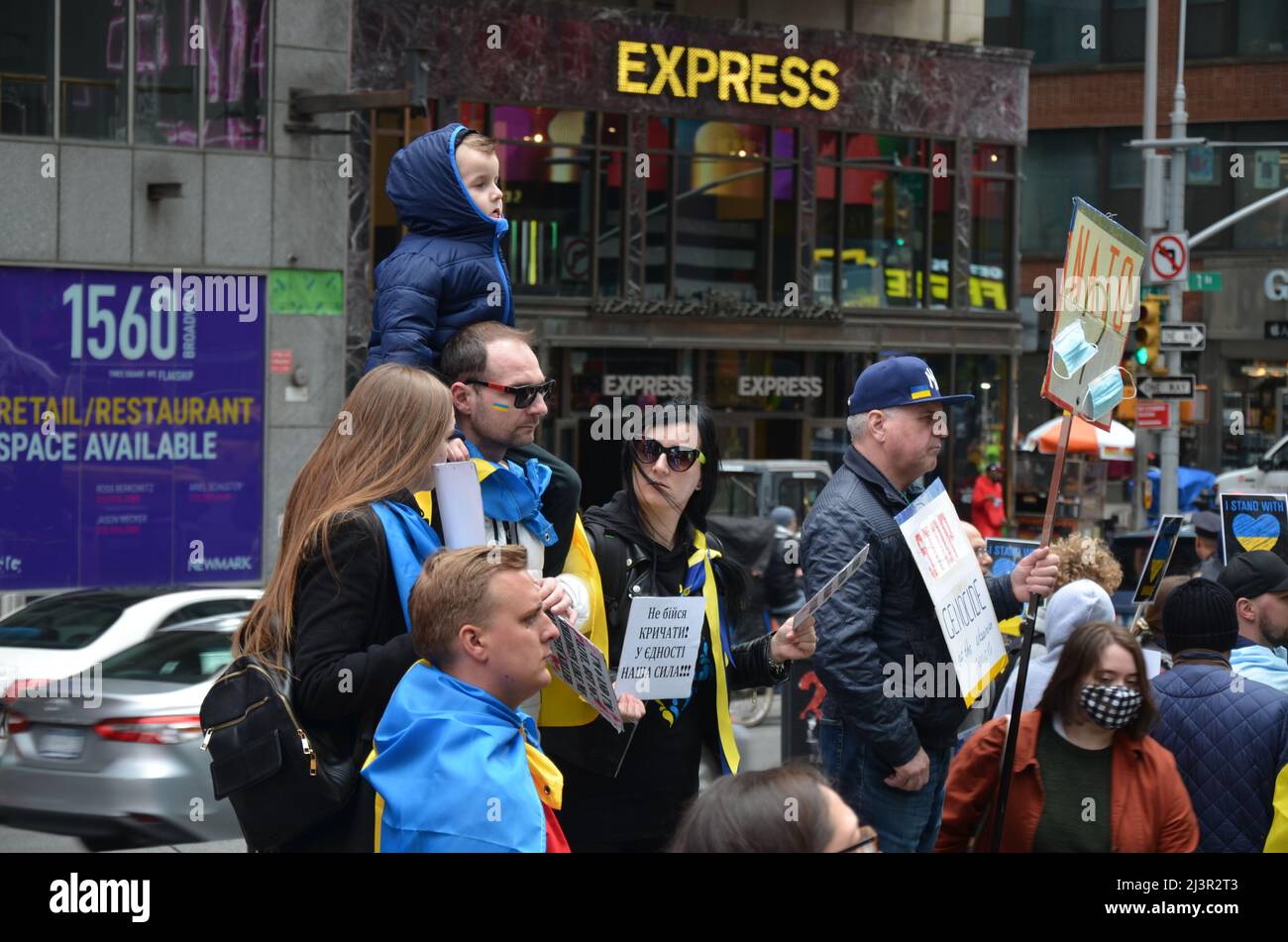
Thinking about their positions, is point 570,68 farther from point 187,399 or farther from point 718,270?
point 187,399

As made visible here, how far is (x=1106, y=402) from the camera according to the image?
502cm

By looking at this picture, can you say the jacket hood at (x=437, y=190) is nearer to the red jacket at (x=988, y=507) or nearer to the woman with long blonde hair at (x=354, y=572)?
the woman with long blonde hair at (x=354, y=572)

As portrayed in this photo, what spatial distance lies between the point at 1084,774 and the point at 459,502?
197cm

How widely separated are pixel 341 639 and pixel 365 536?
0.23 meters

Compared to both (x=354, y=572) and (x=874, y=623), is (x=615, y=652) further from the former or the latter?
(x=354, y=572)

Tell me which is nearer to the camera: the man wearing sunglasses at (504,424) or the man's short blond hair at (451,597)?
the man's short blond hair at (451,597)

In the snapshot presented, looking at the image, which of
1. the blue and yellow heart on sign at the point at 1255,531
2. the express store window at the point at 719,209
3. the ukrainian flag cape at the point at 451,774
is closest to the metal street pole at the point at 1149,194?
the express store window at the point at 719,209

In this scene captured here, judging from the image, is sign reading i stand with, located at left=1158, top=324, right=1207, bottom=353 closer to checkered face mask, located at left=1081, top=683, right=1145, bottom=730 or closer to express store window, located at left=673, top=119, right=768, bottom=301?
express store window, located at left=673, top=119, right=768, bottom=301

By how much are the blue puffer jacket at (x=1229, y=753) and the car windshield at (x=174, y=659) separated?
538cm

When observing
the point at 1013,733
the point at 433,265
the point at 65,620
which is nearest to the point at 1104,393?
the point at 1013,733

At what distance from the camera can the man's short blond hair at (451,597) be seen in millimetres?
3320

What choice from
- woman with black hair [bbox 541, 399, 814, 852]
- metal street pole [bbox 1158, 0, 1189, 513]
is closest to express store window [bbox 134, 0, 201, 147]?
metal street pole [bbox 1158, 0, 1189, 513]
